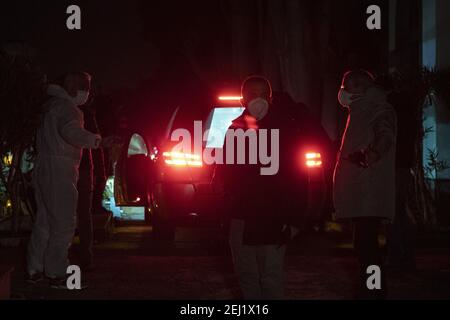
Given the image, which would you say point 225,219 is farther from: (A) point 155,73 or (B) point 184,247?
(A) point 155,73

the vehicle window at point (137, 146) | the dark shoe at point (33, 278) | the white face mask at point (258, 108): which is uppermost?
the white face mask at point (258, 108)

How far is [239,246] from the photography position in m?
6.45

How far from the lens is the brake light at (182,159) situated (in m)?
11.5

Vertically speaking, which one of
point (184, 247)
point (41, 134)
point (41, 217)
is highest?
point (41, 134)

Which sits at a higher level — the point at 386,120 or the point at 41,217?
the point at 386,120

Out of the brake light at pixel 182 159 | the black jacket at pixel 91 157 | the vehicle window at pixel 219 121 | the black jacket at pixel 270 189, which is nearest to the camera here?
the black jacket at pixel 270 189

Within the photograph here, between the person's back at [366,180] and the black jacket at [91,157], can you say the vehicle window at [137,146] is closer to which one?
the black jacket at [91,157]

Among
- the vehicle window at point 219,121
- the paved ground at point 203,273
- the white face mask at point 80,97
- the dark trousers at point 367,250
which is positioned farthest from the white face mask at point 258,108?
the vehicle window at point 219,121

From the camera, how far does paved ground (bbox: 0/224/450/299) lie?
8.43 meters

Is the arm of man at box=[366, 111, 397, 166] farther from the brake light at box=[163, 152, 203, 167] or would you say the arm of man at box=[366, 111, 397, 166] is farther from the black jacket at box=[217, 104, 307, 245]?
the brake light at box=[163, 152, 203, 167]

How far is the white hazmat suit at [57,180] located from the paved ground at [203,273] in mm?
299

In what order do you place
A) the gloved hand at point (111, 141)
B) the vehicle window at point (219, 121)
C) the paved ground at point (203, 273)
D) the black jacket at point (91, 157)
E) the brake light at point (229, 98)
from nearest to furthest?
1. the paved ground at point (203, 273)
2. the gloved hand at point (111, 141)
3. the black jacket at point (91, 157)
4. the vehicle window at point (219, 121)
5. the brake light at point (229, 98)
